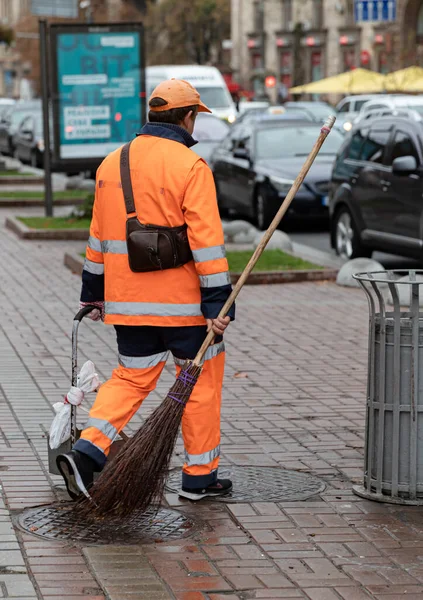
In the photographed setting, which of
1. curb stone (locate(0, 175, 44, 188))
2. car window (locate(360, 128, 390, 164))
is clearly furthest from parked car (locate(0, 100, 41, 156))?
car window (locate(360, 128, 390, 164))

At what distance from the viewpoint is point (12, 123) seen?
144 feet

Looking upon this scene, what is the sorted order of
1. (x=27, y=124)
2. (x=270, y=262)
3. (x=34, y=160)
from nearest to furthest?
(x=270, y=262), (x=34, y=160), (x=27, y=124)

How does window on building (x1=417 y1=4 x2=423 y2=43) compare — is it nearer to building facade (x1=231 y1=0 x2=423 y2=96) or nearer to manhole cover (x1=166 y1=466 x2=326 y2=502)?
building facade (x1=231 y1=0 x2=423 y2=96)

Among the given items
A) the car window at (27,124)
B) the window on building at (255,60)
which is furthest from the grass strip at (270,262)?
the window on building at (255,60)

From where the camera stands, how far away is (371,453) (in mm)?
5914

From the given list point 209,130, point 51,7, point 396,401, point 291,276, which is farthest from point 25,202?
point 396,401

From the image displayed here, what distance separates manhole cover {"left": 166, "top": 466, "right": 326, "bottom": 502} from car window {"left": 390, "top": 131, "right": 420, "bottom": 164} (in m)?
8.11

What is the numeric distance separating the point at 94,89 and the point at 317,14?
57.2 meters

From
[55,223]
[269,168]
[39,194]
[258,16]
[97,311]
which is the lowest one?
[39,194]

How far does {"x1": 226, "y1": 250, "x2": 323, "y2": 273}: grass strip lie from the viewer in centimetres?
1331

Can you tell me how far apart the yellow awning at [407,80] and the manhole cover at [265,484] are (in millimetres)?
38806

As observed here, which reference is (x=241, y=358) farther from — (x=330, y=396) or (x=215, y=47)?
(x=215, y=47)

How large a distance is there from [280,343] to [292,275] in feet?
11.0

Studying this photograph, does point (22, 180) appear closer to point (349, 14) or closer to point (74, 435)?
point (74, 435)
